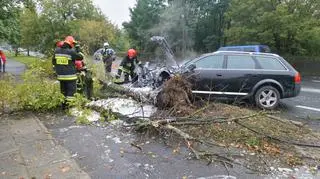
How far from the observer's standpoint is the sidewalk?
4951 millimetres

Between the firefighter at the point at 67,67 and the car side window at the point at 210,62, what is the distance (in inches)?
133

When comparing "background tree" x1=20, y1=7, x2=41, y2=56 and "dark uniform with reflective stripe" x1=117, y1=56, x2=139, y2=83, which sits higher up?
"background tree" x1=20, y1=7, x2=41, y2=56

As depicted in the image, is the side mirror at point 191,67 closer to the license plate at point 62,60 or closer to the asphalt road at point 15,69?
the license plate at point 62,60

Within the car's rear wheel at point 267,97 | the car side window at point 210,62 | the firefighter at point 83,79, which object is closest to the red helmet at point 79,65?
the firefighter at point 83,79

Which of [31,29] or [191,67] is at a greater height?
[31,29]

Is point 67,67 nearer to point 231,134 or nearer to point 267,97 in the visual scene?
point 231,134

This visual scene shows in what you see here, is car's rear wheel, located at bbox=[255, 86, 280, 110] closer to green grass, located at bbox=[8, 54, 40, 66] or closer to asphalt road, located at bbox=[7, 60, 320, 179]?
asphalt road, located at bbox=[7, 60, 320, 179]

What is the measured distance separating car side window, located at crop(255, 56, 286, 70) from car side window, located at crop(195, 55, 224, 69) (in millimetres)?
1044

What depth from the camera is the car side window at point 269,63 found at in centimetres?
991

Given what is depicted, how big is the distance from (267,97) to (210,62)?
1849 mm

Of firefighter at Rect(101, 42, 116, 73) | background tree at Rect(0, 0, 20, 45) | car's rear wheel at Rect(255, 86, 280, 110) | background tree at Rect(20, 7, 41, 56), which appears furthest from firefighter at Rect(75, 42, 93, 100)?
background tree at Rect(20, 7, 41, 56)

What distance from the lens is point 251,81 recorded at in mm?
9789

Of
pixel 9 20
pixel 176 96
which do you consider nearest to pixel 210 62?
pixel 176 96

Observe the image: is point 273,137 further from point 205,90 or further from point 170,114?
point 205,90
